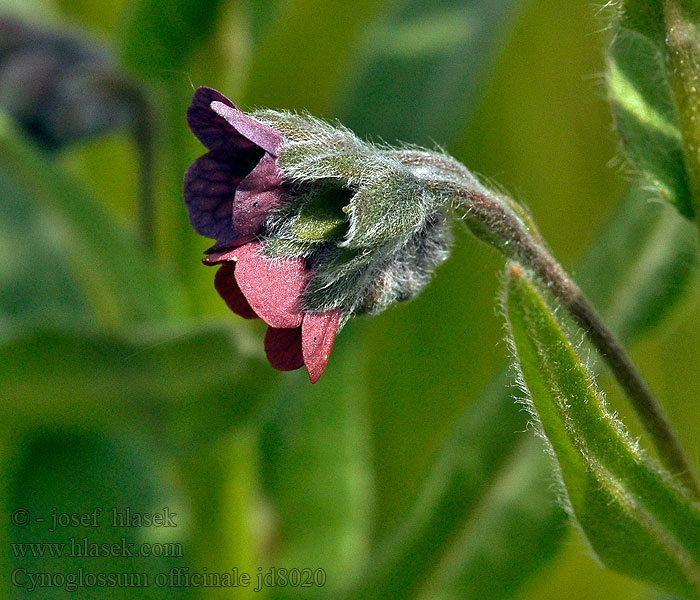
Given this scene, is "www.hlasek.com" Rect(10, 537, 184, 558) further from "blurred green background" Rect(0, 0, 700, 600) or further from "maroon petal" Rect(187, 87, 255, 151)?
"maroon petal" Rect(187, 87, 255, 151)

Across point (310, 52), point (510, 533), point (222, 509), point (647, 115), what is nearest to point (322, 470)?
point (222, 509)

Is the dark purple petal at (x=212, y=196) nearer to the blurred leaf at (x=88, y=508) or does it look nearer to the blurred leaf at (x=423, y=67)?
the blurred leaf at (x=88, y=508)

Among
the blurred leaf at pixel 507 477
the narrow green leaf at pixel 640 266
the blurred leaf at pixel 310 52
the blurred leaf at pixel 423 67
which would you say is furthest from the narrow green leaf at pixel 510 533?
the blurred leaf at pixel 310 52

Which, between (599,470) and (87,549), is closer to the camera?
(599,470)

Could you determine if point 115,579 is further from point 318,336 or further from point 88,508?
point 318,336

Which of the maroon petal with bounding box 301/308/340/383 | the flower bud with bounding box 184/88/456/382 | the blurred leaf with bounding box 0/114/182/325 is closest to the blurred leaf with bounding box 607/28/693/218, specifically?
the flower bud with bounding box 184/88/456/382

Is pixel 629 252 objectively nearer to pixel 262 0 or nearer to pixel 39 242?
pixel 262 0
